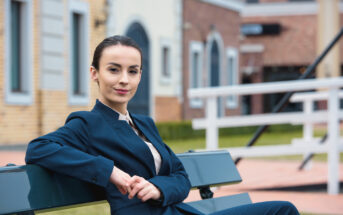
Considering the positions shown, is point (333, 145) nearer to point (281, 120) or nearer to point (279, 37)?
point (281, 120)

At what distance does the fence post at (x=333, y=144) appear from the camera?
787 centimetres

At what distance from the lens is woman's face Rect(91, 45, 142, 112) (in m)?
2.91

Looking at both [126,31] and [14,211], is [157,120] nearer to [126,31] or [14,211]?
[126,31]

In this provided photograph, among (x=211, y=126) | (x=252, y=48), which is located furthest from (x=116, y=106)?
(x=252, y=48)

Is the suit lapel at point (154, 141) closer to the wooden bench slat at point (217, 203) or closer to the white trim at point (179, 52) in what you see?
the wooden bench slat at point (217, 203)

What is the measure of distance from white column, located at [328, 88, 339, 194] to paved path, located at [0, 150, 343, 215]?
5.8 inches

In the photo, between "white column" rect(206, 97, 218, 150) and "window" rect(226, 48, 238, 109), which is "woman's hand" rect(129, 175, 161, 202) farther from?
"window" rect(226, 48, 238, 109)

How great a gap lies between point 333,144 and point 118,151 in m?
5.46

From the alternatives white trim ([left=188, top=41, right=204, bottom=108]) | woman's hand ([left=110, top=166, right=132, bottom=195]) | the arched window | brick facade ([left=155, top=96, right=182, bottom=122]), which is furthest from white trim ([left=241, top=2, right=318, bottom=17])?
woman's hand ([left=110, top=166, right=132, bottom=195])

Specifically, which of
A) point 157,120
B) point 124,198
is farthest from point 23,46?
point 124,198

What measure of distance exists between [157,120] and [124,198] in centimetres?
1940

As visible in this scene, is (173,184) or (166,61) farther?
(166,61)

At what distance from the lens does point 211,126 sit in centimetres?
819

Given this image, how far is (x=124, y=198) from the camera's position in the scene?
2.83 m
